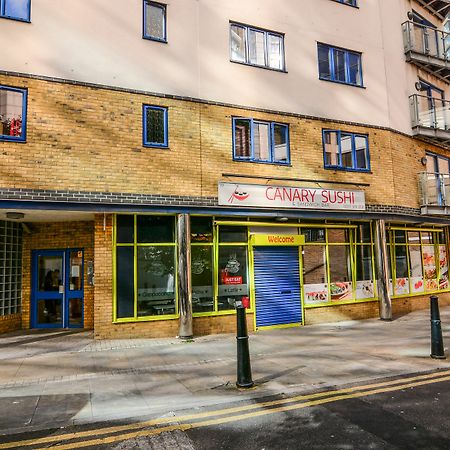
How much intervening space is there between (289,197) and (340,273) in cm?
337

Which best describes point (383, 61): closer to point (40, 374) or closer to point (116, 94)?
point (116, 94)

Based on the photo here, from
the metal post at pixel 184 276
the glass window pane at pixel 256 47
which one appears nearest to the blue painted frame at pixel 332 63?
the glass window pane at pixel 256 47

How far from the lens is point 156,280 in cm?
1028

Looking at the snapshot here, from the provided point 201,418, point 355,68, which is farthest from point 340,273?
point 201,418

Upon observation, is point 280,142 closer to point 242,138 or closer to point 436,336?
point 242,138

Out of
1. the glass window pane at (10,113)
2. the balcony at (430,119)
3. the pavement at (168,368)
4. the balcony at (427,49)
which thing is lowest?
the pavement at (168,368)

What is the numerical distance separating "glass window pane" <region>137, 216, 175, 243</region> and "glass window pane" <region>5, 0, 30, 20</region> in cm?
543

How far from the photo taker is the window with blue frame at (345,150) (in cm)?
1284

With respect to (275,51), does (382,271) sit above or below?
below

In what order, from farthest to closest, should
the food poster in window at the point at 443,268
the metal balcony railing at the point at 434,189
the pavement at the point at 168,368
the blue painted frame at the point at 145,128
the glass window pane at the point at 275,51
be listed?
the food poster in window at the point at 443,268, the metal balcony railing at the point at 434,189, the glass window pane at the point at 275,51, the blue painted frame at the point at 145,128, the pavement at the point at 168,368

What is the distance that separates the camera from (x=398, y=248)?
48.9ft

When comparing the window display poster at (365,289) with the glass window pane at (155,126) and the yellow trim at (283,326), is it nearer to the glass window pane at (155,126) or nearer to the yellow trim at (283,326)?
the yellow trim at (283,326)

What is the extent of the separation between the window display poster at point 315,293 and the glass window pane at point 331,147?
3941 mm

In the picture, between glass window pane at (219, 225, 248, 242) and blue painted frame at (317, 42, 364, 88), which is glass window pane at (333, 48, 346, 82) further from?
glass window pane at (219, 225, 248, 242)
